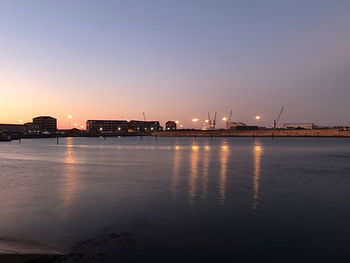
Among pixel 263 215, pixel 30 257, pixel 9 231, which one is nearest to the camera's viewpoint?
pixel 30 257

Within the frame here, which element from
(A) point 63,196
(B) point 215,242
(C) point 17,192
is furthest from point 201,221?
(C) point 17,192

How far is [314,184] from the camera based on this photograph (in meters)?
29.1

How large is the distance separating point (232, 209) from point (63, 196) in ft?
40.6

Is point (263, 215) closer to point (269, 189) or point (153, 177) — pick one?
point (269, 189)

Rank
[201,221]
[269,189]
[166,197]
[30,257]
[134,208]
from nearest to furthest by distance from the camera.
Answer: [30,257]
[201,221]
[134,208]
[166,197]
[269,189]

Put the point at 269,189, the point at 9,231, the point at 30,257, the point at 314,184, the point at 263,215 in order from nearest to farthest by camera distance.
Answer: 1. the point at 30,257
2. the point at 9,231
3. the point at 263,215
4. the point at 269,189
5. the point at 314,184

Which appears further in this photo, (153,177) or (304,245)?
(153,177)

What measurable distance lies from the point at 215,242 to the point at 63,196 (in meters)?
13.9

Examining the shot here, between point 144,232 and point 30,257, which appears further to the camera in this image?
point 144,232

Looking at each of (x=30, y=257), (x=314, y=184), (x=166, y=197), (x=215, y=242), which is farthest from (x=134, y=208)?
(x=314, y=184)

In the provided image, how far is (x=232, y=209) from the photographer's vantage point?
19.1 metres

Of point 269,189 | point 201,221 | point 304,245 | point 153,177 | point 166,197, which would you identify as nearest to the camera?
point 304,245

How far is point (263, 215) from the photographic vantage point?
699 inches

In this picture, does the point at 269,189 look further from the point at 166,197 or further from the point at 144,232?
the point at 144,232
